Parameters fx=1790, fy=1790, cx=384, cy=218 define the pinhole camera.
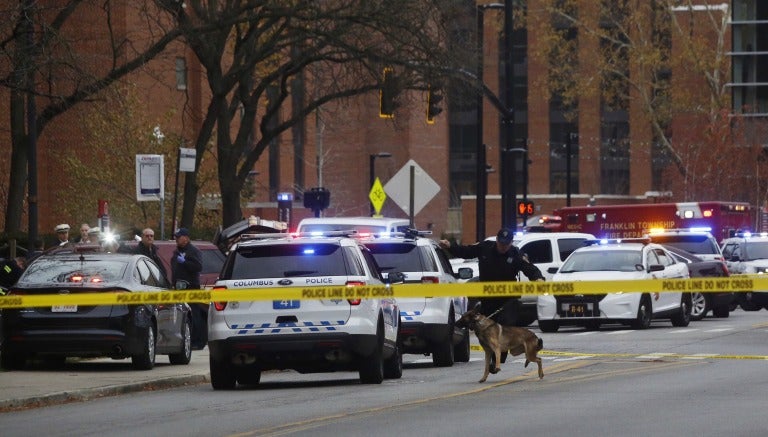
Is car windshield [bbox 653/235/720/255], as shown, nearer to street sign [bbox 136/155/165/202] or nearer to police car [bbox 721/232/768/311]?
police car [bbox 721/232/768/311]

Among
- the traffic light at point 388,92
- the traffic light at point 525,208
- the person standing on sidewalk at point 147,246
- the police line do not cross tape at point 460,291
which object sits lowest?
the police line do not cross tape at point 460,291

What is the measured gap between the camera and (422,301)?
2316 cm

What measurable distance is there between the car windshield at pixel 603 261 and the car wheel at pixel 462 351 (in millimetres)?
9026

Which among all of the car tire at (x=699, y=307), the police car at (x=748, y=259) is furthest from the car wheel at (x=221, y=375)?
the police car at (x=748, y=259)

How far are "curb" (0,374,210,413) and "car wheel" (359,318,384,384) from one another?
8.15 feet

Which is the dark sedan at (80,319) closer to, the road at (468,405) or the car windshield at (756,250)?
the road at (468,405)

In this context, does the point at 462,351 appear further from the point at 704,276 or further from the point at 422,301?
the point at 704,276

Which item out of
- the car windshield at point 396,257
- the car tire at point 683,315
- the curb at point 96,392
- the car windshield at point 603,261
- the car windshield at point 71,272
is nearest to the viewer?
the curb at point 96,392

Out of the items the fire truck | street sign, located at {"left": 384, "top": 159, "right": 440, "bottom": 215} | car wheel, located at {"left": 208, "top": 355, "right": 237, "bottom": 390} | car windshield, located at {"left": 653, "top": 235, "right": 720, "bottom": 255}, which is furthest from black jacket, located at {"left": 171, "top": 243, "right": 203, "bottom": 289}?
the fire truck

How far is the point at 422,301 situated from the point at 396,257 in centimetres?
85

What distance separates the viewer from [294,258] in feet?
63.5

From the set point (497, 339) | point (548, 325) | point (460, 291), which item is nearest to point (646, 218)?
point (548, 325)

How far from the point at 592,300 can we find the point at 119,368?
11936 millimetres

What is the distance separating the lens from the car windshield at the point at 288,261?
19.2 meters
